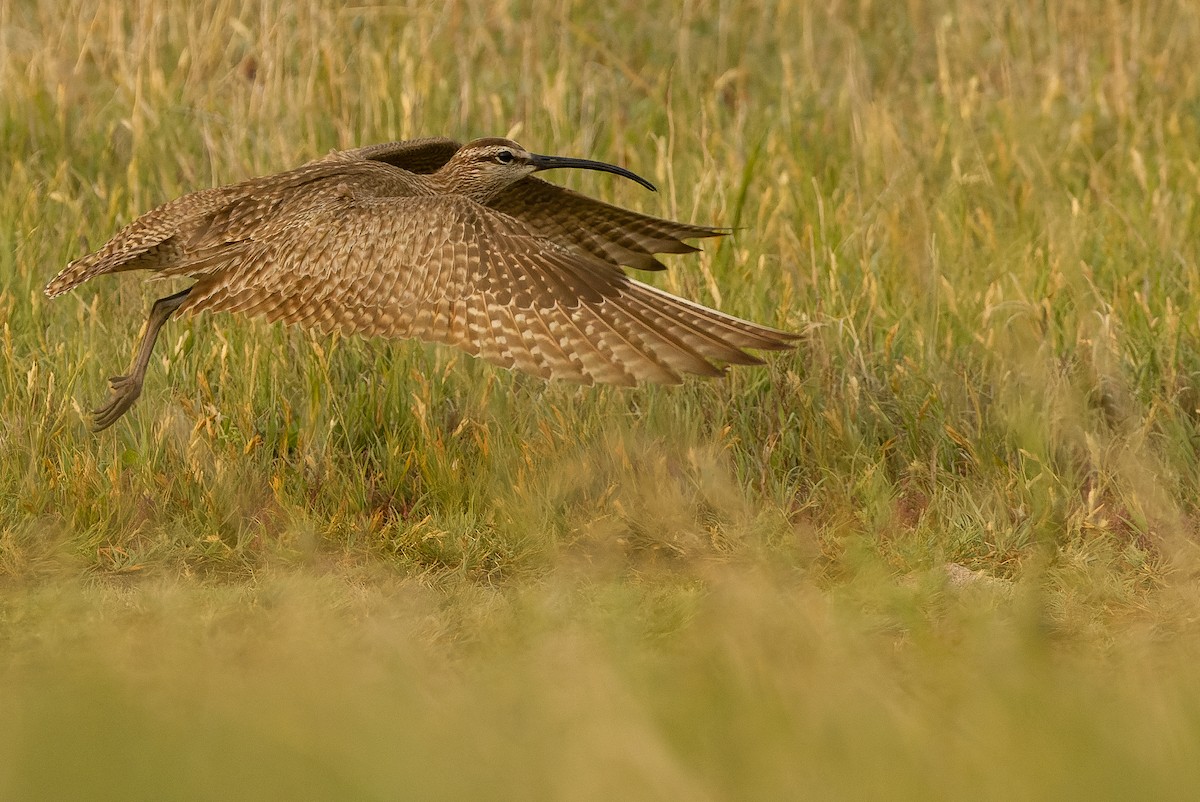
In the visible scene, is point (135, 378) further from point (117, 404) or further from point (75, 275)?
point (75, 275)

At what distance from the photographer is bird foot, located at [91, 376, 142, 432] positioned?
5145 mm

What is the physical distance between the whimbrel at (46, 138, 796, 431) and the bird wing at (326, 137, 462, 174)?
14 centimetres

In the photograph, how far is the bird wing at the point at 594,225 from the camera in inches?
229

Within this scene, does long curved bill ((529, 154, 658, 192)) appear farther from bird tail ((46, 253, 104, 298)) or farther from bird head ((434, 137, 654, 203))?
bird tail ((46, 253, 104, 298))

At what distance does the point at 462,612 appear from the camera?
425cm

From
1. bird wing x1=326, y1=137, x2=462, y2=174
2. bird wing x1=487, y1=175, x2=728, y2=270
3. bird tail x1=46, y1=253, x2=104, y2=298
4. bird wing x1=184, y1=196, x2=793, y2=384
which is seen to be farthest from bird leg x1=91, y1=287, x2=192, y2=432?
bird wing x1=487, y1=175, x2=728, y2=270

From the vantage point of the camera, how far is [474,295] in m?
4.59

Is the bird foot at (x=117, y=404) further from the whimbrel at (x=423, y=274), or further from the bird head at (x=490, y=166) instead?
the bird head at (x=490, y=166)

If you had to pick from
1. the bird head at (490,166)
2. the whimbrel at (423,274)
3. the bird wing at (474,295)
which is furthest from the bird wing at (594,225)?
the bird wing at (474,295)

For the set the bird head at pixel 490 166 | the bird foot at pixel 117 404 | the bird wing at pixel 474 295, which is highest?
the bird head at pixel 490 166

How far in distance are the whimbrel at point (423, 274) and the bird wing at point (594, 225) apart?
0.05m

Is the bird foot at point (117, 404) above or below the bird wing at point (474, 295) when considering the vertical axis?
below

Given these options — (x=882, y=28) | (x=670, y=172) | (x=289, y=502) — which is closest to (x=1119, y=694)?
(x=289, y=502)

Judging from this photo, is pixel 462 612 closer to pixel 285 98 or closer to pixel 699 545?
pixel 699 545
